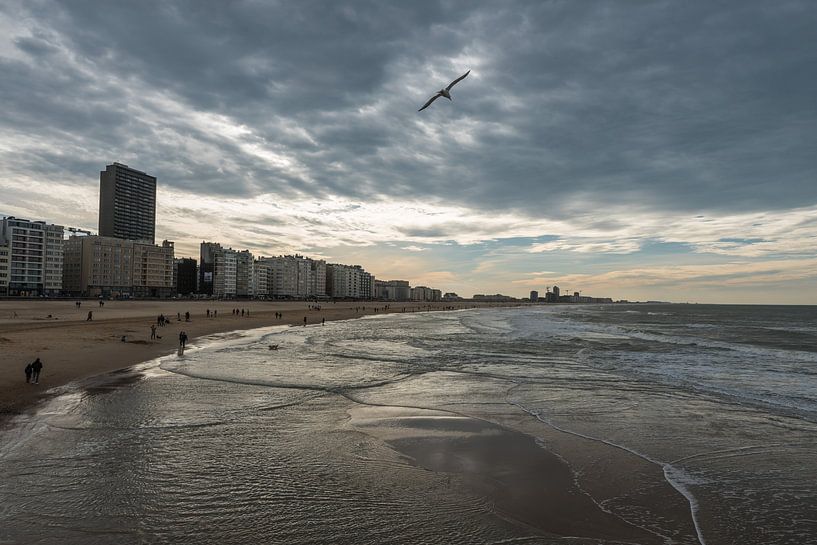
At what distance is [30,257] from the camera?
4414 inches

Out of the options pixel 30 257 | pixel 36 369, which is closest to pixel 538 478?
pixel 36 369

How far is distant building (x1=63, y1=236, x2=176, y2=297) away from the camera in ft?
433

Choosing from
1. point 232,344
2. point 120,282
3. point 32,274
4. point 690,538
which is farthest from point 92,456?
point 120,282

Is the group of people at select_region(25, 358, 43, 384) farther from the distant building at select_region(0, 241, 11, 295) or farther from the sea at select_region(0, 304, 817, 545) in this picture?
the distant building at select_region(0, 241, 11, 295)

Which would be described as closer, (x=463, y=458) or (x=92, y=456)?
(x=92, y=456)

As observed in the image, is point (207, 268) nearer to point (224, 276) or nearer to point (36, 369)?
point (224, 276)

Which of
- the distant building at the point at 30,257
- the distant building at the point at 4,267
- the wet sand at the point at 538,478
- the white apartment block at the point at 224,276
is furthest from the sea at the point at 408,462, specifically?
the white apartment block at the point at 224,276

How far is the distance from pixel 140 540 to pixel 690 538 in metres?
7.06

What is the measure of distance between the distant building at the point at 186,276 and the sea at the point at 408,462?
181 meters

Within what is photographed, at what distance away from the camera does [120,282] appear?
136 m

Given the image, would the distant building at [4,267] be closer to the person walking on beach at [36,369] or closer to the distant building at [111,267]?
the distant building at [111,267]

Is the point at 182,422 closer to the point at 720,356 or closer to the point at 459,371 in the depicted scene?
the point at 459,371

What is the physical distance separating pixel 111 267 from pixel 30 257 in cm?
2286

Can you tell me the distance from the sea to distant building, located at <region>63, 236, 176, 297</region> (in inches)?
5384
